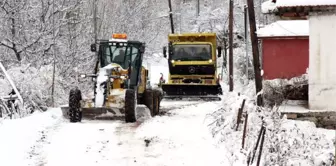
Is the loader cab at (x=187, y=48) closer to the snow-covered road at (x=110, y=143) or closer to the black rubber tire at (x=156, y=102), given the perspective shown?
the black rubber tire at (x=156, y=102)

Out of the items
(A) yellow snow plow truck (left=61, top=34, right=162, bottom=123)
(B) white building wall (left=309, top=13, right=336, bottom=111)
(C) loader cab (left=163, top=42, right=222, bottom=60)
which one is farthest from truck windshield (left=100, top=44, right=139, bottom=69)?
(C) loader cab (left=163, top=42, right=222, bottom=60)

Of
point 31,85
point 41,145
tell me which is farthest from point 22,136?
point 31,85

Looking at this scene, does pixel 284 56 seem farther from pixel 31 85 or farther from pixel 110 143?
pixel 110 143

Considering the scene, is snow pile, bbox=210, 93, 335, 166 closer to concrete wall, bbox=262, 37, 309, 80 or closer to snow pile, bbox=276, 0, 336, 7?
snow pile, bbox=276, 0, 336, 7

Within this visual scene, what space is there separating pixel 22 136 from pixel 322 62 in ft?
24.4

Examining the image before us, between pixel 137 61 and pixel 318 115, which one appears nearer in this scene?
pixel 318 115

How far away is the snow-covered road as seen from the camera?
9.30 metres

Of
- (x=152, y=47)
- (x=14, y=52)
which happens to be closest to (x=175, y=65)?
(x=14, y=52)

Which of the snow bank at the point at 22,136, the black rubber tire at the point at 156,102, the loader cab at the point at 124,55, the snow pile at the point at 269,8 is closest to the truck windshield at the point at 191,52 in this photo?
the black rubber tire at the point at 156,102

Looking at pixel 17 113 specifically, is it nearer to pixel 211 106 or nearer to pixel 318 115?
pixel 211 106

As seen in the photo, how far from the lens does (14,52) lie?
20.7 metres

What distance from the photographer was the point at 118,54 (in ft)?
51.9

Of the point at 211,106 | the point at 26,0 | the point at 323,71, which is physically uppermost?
the point at 26,0

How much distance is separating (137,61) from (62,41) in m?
7.92
